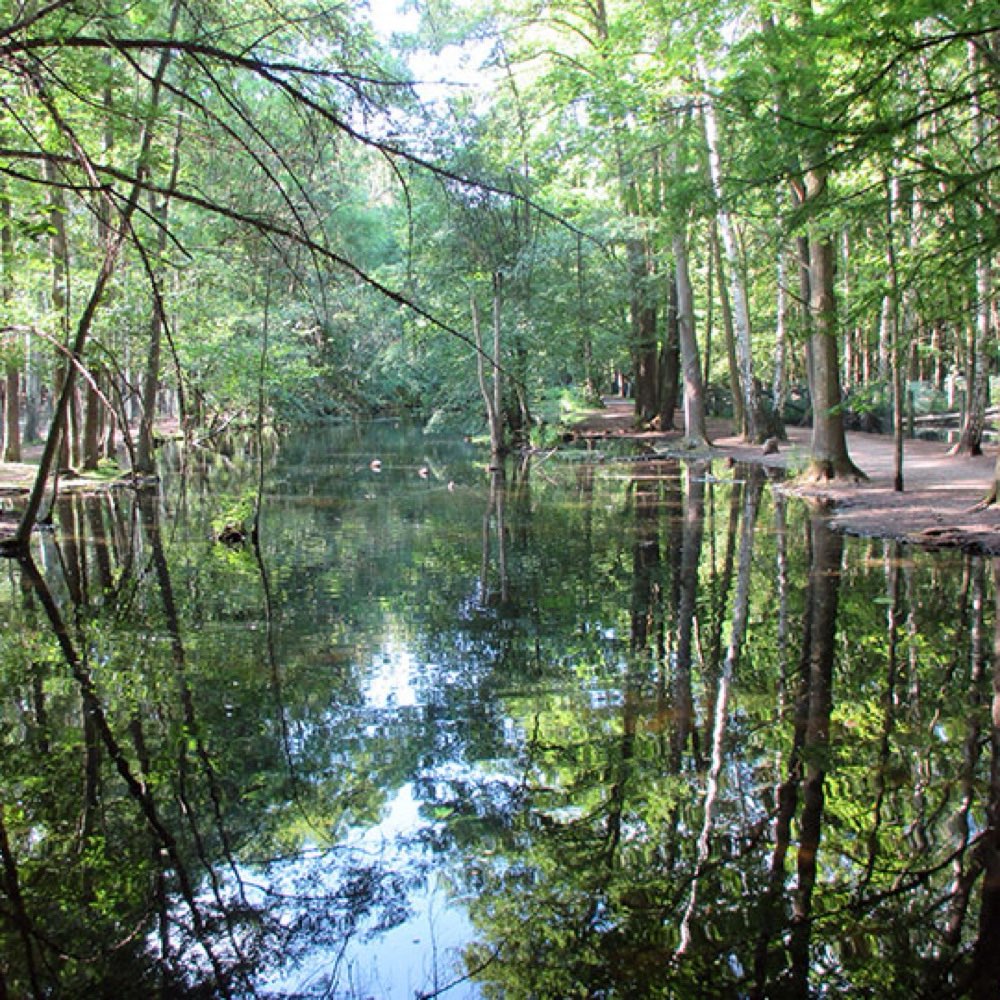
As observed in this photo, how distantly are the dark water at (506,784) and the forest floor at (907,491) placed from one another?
1398mm

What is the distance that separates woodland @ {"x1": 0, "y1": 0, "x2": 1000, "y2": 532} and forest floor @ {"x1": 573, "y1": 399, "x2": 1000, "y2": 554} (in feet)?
3.22

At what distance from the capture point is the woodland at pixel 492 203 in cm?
364

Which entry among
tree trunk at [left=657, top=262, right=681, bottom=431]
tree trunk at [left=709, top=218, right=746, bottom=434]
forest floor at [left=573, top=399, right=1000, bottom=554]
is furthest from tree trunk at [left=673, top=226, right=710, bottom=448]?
tree trunk at [left=657, top=262, right=681, bottom=431]

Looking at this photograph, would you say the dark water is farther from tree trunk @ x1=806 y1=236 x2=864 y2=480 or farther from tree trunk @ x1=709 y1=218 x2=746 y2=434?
tree trunk @ x1=709 y1=218 x2=746 y2=434

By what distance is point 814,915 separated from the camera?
3.61 metres

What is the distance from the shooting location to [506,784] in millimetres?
5000

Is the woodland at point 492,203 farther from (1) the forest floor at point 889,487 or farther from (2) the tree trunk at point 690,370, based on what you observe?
(1) the forest floor at point 889,487

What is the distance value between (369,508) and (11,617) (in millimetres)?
9071

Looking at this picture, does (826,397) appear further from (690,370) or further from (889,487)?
(690,370)

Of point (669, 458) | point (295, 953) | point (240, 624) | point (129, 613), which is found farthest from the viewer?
point (669, 458)

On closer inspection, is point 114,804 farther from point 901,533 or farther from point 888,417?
point 888,417

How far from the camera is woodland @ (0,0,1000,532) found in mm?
3641

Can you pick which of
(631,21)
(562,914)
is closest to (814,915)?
(562,914)

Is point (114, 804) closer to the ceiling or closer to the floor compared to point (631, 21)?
closer to the floor
